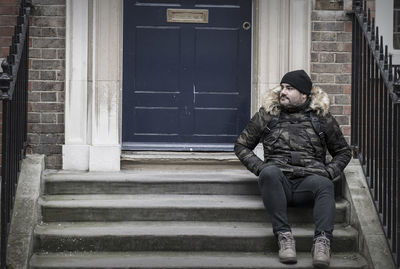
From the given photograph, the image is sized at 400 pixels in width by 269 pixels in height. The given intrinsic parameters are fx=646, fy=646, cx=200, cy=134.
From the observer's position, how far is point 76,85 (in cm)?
582

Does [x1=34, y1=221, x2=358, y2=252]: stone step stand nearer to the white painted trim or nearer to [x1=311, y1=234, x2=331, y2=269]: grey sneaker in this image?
[x1=311, y1=234, x2=331, y2=269]: grey sneaker

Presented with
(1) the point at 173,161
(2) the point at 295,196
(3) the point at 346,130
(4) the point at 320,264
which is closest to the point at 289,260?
(4) the point at 320,264

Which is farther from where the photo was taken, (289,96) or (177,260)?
(289,96)

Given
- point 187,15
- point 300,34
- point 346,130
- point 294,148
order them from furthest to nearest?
point 187,15
point 346,130
point 300,34
point 294,148

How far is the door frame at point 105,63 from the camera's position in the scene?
582 centimetres

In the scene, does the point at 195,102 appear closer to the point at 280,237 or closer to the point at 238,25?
the point at 238,25

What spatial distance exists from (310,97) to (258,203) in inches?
37.5

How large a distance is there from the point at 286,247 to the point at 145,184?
1431mm

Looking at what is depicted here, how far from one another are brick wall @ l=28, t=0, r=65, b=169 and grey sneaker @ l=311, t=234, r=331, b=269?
2525 mm

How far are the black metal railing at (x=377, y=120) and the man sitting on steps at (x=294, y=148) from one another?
0.27m

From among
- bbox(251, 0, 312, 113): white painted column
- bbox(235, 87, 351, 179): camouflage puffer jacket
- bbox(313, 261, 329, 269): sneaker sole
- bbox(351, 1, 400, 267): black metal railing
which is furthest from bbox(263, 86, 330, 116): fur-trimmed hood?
bbox(313, 261, 329, 269): sneaker sole

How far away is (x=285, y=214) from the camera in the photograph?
4688mm

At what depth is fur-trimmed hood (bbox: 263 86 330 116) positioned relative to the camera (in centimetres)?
515

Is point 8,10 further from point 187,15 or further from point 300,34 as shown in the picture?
point 300,34
